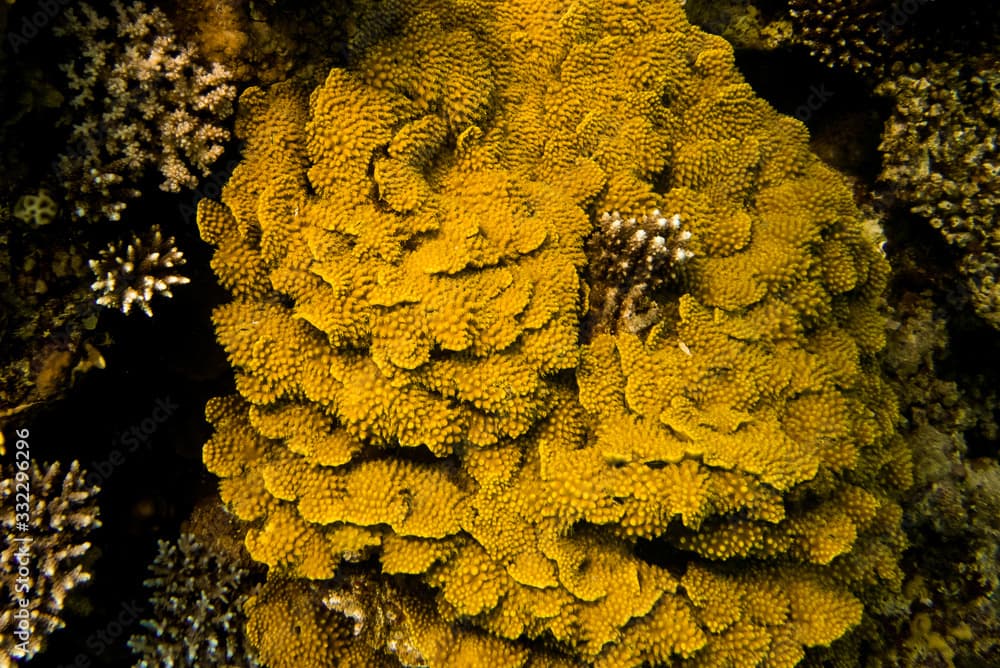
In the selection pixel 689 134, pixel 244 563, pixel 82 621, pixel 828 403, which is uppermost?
pixel 689 134

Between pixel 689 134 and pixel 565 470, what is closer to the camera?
pixel 565 470

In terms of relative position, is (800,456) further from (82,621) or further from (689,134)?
(82,621)

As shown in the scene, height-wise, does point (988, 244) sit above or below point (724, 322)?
below

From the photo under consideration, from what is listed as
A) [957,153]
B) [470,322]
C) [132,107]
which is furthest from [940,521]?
[132,107]

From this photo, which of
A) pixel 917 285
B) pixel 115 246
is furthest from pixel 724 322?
pixel 115 246

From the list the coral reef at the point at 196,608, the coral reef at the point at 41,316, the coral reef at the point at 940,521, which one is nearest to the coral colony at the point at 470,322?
the coral reef at the point at 41,316

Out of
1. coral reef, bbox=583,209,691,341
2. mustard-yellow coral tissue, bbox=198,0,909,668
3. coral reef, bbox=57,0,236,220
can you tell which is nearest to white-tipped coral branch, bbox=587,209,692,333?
coral reef, bbox=583,209,691,341
